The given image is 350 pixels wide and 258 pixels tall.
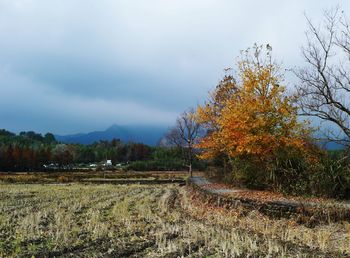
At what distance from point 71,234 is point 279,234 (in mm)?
5665

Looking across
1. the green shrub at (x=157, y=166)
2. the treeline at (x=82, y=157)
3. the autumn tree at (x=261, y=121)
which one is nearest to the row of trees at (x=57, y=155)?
the treeline at (x=82, y=157)

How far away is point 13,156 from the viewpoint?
10038 centimetres

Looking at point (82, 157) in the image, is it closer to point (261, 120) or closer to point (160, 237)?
point (261, 120)

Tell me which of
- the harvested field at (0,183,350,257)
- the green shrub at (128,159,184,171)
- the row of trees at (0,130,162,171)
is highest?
the row of trees at (0,130,162,171)

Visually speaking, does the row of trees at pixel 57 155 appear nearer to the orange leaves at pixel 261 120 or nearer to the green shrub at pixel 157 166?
the green shrub at pixel 157 166

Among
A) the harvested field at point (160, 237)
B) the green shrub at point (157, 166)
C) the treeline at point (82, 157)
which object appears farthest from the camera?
the treeline at point (82, 157)

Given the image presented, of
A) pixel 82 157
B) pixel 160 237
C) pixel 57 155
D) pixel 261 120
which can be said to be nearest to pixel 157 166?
pixel 57 155

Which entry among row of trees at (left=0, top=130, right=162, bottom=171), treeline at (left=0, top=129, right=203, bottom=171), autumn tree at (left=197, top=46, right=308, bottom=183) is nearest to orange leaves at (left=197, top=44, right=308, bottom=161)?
autumn tree at (left=197, top=46, right=308, bottom=183)

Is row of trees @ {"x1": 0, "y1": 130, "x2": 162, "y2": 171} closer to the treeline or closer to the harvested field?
the treeline

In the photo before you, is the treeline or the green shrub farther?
the treeline

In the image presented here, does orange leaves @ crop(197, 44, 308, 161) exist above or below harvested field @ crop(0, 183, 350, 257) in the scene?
above

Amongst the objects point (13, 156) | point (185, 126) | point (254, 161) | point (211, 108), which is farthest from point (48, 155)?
point (254, 161)

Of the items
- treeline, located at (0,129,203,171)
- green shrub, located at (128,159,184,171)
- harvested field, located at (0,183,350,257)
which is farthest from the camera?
treeline, located at (0,129,203,171)

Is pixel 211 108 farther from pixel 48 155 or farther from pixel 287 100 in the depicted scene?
pixel 48 155
